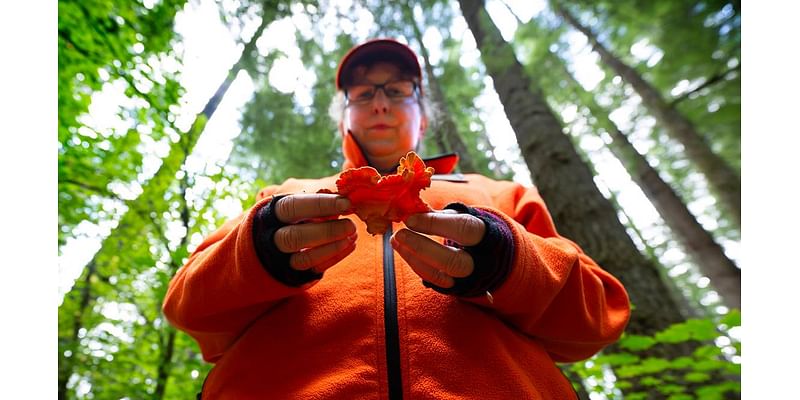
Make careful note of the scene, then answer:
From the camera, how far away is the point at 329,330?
3.43ft

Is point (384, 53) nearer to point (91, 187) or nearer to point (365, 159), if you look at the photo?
point (365, 159)

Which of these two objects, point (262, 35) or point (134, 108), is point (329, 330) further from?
point (262, 35)

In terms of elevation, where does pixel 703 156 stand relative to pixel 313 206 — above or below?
above

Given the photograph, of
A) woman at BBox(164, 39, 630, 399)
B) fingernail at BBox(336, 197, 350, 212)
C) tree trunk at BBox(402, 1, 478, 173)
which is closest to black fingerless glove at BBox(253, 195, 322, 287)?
woman at BBox(164, 39, 630, 399)

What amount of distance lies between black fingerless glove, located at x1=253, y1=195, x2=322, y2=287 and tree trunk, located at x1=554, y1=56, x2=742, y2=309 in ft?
14.9

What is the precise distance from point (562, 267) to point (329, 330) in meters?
0.66

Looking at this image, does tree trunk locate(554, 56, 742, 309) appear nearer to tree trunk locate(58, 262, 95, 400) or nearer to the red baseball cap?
the red baseball cap

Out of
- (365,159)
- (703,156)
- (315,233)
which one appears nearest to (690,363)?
(365,159)

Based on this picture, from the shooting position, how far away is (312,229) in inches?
33.9

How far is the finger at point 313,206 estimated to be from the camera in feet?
2.76

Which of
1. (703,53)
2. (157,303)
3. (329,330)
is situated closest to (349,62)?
(329,330)

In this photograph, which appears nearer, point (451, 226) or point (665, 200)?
point (451, 226)

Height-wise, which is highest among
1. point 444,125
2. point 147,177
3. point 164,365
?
point 444,125

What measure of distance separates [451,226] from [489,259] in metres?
0.13
